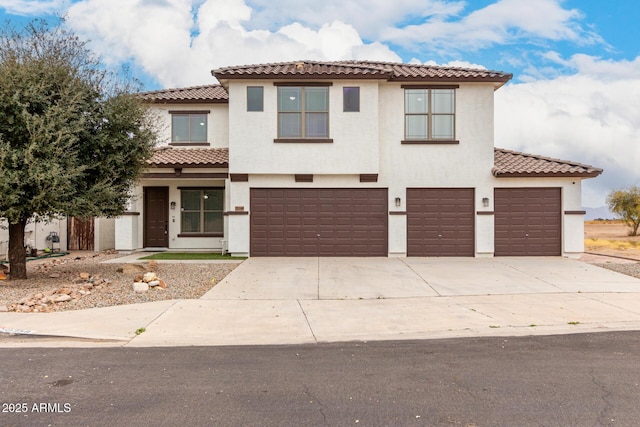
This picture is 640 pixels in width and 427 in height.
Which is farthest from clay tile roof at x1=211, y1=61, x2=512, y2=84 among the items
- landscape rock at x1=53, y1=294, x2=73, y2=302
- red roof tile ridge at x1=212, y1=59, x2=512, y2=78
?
landscape rock at x1=53, y1=294, x2=73, y2=302

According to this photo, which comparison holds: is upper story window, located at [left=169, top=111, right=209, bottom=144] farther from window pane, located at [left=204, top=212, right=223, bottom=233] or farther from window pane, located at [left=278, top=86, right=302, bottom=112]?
window pane, located at [left=278, top=86, right=302, bottom=112]

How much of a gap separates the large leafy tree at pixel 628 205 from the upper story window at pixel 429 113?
21433 millimetres

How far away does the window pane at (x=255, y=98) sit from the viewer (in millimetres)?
17125

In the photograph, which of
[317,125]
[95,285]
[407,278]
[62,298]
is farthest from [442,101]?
[62,298]

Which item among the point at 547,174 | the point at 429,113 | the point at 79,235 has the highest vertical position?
the point at 429,113

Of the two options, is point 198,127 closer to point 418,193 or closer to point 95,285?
point 418,193

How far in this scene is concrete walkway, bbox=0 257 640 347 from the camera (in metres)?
7.73

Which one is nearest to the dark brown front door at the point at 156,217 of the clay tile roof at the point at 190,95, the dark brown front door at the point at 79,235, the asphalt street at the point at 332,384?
the dark brown front door at the point at 79,235

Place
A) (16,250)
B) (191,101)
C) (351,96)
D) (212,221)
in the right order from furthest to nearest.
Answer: (212,221), (191,101), (351,96), (16,250)

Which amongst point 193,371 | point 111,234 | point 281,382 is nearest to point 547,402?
point 281,382

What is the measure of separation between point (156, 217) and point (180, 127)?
3.79m

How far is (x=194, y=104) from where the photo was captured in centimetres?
1966

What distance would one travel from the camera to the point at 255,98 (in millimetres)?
17156

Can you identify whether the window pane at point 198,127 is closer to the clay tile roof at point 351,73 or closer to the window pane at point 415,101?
the clay tile roof at point 351,73
